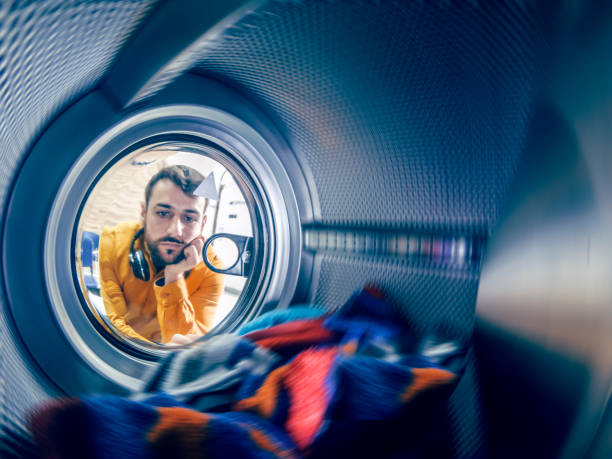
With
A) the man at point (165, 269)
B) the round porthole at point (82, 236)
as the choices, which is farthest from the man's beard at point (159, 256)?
the round porthole at point (82, 236)

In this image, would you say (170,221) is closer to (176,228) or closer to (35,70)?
(176,228)

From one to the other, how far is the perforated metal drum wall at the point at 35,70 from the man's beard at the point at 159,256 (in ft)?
4.94

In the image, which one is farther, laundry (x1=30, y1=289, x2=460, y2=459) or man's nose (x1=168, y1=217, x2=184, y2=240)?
man's nose (x1=168, y1=217, x2=184, y2=240)

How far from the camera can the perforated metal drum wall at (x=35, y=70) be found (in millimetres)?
290

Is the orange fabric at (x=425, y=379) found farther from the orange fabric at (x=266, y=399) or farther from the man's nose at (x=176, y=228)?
the man's nose at (x=176, y=228)

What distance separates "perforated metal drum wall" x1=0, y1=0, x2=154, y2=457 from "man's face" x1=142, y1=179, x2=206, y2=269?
1.53 metres

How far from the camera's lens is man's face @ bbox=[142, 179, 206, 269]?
6.31 feet

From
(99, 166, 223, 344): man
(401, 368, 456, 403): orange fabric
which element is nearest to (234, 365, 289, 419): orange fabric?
(401, 368, 456, 403): orange fabric

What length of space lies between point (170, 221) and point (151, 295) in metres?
0.37

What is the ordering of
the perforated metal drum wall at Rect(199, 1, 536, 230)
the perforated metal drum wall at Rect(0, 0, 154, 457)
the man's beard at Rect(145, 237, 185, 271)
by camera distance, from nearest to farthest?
the perforated metal drum wall at Rect(0, 0, 154, 457) < the perforated metal drum wall at Rect(199, 1, 536, 230) < the man's beard at Rect(145, 237, 185, 271)

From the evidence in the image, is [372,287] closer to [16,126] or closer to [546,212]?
[546,212]

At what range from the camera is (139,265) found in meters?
1.91

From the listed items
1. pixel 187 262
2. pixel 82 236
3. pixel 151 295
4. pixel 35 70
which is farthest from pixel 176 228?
pixel 35 70

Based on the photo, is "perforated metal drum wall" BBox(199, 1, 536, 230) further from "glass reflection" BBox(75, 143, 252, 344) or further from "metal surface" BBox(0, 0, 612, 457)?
"glass reflection" BBox(75, 143, 252, 344)
